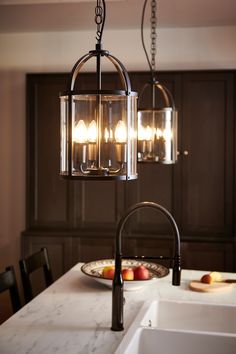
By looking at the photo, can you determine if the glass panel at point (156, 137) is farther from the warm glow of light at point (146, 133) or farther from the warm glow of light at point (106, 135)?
the warm glow of light at point (106, 135)

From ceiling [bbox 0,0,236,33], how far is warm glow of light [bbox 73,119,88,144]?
222 cm

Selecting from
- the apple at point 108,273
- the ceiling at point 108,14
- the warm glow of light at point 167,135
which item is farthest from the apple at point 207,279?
the ceiling at point 108,14

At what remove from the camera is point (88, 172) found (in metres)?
1.58

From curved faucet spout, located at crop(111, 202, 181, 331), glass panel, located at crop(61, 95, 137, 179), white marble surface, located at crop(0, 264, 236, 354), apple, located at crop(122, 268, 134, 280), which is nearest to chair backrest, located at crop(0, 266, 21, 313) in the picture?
white marble surface, located at crop(0, 264, 236, 354)

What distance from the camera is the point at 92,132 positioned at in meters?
1.58

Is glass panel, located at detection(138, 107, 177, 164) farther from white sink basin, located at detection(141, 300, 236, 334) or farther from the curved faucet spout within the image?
white sink basin, located at detection(141, 300, 236, 334)

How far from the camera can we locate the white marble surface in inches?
71.6

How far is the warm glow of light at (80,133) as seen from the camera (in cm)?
158

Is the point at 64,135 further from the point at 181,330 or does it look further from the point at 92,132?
the point at 181,330

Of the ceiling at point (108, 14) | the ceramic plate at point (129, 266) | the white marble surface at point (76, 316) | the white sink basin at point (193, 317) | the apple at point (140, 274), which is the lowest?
the white sink basin at point (193, 317)

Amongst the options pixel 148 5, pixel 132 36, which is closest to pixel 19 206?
pixel 132 36

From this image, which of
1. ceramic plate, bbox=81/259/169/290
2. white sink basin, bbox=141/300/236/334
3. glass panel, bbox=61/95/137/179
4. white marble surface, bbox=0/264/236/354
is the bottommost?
white sink basin, bbox=141/300/236/334

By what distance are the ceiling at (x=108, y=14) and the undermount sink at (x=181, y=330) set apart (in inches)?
90.2

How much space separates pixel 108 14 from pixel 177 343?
2.90m
